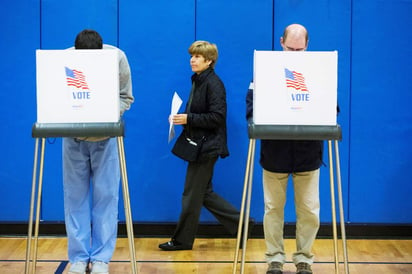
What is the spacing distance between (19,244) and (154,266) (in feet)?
3.75

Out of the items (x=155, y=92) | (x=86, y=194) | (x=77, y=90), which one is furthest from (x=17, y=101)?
(x=77, y=90)

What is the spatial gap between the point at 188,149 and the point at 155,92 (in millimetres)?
641

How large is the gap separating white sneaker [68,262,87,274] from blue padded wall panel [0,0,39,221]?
4.15ft

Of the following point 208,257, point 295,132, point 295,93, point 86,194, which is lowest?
point 208,257

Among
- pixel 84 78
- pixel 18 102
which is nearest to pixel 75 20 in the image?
pixel 18 102

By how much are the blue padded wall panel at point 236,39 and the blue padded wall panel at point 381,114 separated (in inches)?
27.9

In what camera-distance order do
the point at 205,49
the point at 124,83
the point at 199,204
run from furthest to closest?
1. the point at 199,204
2. the point at 205,49
3. the point at 124,83

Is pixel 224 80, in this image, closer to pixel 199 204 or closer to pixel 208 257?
pixel 199 204

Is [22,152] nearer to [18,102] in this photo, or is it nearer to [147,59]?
[18,102]

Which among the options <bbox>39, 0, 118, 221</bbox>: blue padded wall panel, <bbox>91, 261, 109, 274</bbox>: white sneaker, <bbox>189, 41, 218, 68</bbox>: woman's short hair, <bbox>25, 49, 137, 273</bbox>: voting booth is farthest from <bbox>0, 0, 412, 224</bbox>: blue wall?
<bbox>25, 49, 137, 273</bbox>: voting booth

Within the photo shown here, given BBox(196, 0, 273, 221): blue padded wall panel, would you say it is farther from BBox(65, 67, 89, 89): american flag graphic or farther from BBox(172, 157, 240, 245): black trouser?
BBox(65, 67, 89, 89): american flag graphic

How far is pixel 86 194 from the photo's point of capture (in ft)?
14.1

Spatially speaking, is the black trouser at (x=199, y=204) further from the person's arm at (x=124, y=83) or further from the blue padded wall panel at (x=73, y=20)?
the blue padded wall panel at (x=73, y=20)

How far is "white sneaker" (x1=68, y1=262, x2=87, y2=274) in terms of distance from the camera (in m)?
4.26
